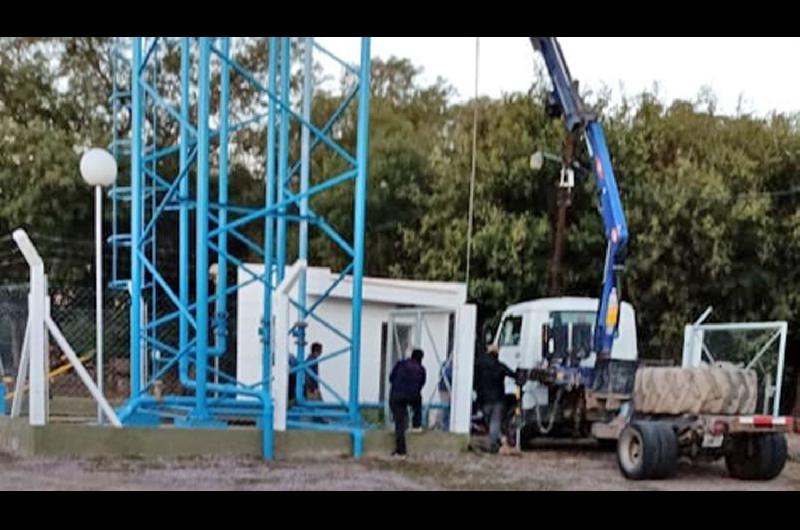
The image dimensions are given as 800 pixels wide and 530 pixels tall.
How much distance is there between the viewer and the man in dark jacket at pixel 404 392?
1293cm

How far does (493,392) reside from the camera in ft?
47.7

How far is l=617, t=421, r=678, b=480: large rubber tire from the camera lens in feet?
39.4

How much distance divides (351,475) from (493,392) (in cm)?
392

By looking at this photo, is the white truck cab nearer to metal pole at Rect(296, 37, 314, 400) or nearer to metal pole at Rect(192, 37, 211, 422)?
metal pole at Rect(296, 37, 314, 400)

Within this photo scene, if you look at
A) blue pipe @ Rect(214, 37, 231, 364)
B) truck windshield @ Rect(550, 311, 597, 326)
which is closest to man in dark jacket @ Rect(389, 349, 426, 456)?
blue pipe @ Rect(214, 37, 231, 364)

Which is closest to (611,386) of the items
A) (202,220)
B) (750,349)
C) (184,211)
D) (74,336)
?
(750,349)

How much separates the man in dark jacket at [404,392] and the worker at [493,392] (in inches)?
53.6

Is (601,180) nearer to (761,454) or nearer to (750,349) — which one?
(750,349)

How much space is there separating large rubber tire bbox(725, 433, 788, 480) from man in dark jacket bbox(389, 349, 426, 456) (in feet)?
13.1

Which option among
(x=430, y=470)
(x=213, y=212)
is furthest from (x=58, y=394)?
(x=430, y=470)

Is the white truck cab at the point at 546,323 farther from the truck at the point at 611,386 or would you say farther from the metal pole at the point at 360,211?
the metal pole at the point at 360,211

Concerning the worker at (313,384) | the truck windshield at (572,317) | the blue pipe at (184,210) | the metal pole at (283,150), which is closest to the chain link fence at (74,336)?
the blue pipe at (184,210)

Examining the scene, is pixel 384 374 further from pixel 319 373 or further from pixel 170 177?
pixel 170 177

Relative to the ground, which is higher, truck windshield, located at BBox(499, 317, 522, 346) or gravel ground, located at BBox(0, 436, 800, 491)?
truck windshield, located at BBox(499, 317, 522, 346)
